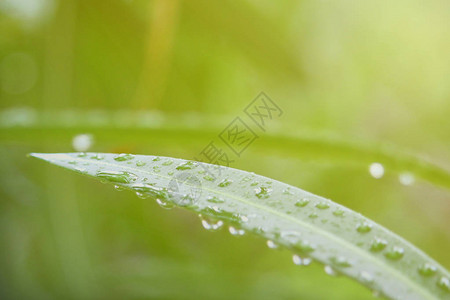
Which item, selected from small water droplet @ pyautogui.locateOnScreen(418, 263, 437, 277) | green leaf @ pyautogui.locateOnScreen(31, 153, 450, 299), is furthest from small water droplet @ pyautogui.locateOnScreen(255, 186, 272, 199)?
small water droplet @ pyautogui.locateOnScreen(418, 263, 437, 277)

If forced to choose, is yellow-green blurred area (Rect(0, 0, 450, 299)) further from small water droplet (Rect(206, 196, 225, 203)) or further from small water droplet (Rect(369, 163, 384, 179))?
small water droplet (Rect(206, 196, 225, 203))

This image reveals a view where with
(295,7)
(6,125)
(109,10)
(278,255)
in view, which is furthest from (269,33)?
(6,125)

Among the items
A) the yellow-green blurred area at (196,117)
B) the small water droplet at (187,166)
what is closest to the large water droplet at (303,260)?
the small water droplet at (187,166)

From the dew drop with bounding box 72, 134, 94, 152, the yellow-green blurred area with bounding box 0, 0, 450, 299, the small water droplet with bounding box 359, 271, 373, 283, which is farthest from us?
the yellow-green blurred area with bounding box 0, 0, 450, 299

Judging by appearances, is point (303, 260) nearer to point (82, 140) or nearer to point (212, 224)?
point (212, 224)

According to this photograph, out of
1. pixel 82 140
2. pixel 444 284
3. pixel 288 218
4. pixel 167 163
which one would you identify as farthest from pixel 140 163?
A: pixel 82 140

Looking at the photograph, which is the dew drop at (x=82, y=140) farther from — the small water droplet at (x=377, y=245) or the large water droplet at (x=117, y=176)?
the small water droplet at (x=377, y=245)

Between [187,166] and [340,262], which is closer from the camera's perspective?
[340,262]
